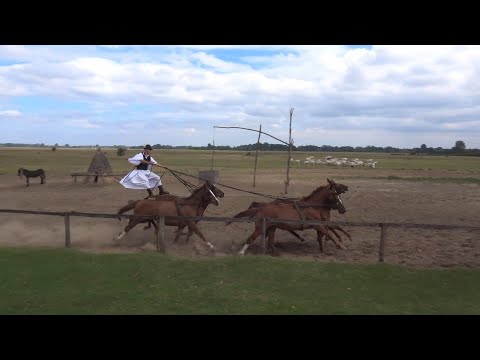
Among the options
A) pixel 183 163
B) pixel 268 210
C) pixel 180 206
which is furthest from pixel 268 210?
pixel 183 163

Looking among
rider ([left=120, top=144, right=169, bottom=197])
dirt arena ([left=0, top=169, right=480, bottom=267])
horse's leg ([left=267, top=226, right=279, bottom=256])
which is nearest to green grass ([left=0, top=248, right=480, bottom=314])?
dirt arena ([left=0, top=169, right=480, bottom=267])

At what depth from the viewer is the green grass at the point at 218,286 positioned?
5.52 m

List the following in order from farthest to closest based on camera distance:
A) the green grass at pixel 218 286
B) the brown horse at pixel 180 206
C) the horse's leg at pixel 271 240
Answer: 1. the brown horse at pixel 180 206
2. the horse's leg at pixel 271 240
3. the green grass at pixel 218 286

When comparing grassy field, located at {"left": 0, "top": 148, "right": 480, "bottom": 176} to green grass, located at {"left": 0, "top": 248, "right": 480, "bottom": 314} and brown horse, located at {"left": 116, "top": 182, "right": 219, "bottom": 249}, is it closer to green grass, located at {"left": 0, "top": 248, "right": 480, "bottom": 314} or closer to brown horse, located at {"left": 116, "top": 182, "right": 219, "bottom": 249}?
brown horse, located at {"left": 116, "top": 182, "right": 219, "bottom": 249}

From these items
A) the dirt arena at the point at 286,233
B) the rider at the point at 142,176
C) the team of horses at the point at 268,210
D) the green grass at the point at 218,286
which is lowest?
the dirt arena at the point at 286,233

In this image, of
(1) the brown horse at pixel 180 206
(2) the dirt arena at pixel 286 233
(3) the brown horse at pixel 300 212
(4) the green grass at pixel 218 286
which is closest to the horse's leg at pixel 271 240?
(3) the brown horse at pixel 300 212

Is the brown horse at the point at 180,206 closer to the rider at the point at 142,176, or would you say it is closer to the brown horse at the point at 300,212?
the brown horse at the point at 300,212

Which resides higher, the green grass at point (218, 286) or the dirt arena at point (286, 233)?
the green grass at point (218, 286)

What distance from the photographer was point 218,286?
6246 mm

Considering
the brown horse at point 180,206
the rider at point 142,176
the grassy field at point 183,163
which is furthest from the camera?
the grassy field at point 183,163

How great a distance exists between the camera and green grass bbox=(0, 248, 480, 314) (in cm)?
552

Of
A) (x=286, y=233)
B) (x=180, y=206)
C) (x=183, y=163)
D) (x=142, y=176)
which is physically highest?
(x=142, y=176)

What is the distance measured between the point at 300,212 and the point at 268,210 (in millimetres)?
755

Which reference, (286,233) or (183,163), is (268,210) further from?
(183,163)
